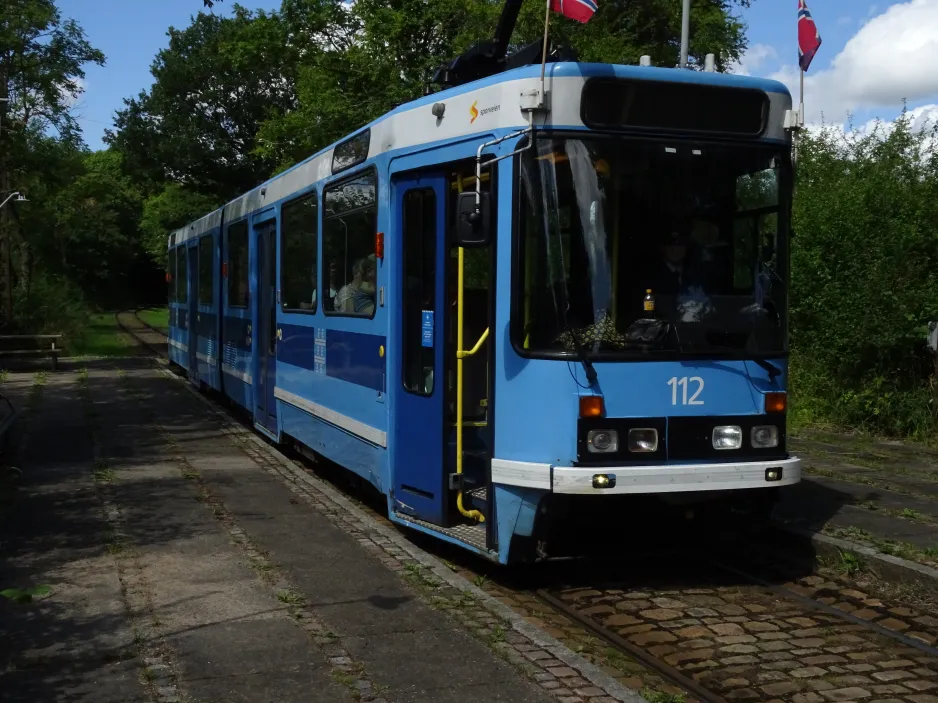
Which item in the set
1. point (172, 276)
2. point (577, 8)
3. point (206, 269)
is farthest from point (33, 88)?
point (577, 8)

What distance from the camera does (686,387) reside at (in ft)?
21.5

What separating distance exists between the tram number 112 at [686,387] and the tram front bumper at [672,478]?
0.38 m

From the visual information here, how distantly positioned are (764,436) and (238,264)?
9.78 m

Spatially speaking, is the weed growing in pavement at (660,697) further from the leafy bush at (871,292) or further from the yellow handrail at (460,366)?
the leafy bush at (871,292)

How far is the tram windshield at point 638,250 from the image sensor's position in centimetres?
642

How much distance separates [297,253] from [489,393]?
194 inches

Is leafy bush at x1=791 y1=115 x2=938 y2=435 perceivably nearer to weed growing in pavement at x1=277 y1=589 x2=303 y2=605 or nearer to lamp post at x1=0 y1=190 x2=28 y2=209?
weed growing in pavement at x1=277 y1=589 x2=303 y2=605

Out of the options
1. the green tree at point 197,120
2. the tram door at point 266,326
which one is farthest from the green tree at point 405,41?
the green tree at point 197,120

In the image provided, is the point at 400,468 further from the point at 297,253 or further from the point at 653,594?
the point at 297,253

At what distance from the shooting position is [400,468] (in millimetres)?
7941

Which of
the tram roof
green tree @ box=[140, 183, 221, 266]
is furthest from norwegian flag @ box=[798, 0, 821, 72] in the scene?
green tree @ box=[140, 183, 221, 266]

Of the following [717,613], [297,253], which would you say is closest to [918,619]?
[717,613]

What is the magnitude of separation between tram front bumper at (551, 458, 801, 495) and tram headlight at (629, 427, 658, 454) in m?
0.13

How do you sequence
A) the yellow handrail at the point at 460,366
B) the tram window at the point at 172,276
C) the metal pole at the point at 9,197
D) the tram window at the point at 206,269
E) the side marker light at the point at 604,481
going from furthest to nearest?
the metal pole at the point at 9,197 < the tram window at the point at 172,276 < the tram window at the point at 206,269 < the yellow handrail at the point at 460,366 < the side marker light at the point at 604,481
